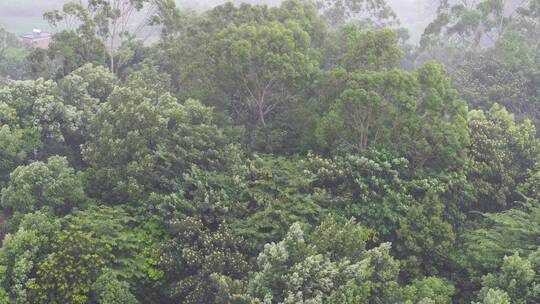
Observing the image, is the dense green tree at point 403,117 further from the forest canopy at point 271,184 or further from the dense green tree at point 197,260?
the dense green tree at point 197,260

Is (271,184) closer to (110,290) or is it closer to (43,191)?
(110,290)

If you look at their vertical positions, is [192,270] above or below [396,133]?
below

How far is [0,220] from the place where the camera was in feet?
60.0

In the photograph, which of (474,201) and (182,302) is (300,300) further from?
(474,201)

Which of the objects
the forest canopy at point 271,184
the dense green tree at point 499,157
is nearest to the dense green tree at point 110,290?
the forest canopy at point 271,184

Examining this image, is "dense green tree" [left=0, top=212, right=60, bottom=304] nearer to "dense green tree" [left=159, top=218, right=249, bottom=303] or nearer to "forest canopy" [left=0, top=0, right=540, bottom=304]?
"forest canopy" [left=0, top=0, right=540, bottom=304]

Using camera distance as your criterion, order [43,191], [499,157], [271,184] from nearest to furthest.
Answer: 1. [43,191]
2. [271,184]
3. [499,157]

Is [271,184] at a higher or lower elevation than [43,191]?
lower

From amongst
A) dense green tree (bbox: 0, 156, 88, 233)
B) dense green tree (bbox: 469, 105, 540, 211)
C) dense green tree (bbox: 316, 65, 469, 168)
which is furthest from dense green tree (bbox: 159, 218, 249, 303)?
dense green tree (bbox: 469, 105, 540, 211)

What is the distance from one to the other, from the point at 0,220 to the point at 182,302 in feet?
24.1

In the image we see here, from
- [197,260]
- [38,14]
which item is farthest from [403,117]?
[38,14]

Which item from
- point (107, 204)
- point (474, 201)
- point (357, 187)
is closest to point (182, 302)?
point (107, 204)

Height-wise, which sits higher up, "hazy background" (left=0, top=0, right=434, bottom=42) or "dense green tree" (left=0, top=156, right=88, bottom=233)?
"hazy background" (left=0, top=0, right=434, bottom=42)

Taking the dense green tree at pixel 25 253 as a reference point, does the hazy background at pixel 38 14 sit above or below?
above
